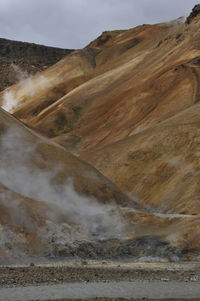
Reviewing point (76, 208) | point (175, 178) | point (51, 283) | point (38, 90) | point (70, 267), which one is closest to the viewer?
point (51, 283)

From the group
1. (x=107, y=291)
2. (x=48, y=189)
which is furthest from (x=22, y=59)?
(x=107, y=291)

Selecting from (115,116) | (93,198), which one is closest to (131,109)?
(115,116)

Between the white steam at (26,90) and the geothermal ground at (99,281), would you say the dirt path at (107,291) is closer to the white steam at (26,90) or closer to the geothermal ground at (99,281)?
the geothermal ground at (99,281)

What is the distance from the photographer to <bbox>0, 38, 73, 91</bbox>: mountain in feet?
525

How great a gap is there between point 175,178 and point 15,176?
645 inches

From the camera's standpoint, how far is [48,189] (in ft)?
152

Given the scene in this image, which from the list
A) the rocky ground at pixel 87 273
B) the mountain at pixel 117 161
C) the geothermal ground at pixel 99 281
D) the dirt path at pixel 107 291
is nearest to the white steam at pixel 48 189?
the mountain at pixel 117 161

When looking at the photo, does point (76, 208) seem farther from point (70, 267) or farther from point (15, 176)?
point (70, 267)

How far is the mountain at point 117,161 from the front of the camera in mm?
39719

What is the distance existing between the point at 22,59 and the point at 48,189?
4891 inches

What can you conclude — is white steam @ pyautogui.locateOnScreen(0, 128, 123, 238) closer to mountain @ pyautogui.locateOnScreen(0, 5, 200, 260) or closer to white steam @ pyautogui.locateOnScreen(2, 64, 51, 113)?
mountain @ pyautogui.locateOnScreen(0, 5, 200, 260)

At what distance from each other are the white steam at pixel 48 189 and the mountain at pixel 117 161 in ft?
0.25

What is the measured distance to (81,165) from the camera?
168ft

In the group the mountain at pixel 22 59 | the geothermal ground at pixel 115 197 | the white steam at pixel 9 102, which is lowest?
the geothermal ground at pixel 115 197
